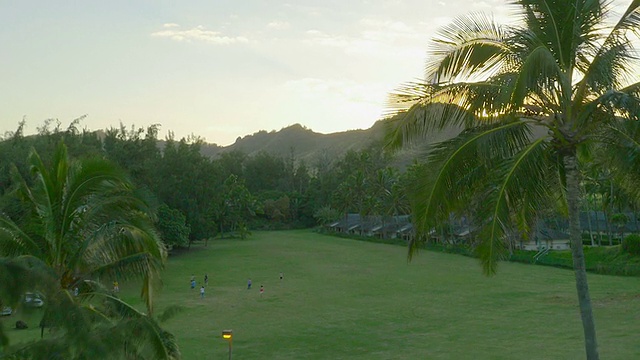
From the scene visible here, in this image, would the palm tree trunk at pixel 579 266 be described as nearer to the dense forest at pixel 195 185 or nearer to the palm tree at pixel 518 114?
the palm tree at pixel 518 114

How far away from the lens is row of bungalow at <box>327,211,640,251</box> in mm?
57031

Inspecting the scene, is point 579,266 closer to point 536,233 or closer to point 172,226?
point 536,233

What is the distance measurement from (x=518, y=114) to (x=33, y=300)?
740 centimetres

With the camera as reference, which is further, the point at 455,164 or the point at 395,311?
the point at 395,311

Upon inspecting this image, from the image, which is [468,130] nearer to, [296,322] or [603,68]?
[603,68]

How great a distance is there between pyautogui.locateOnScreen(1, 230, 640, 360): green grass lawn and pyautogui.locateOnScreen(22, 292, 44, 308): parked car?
6651 millimetres

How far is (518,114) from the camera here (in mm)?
9328

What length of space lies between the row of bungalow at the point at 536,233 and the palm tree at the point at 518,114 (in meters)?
38.5

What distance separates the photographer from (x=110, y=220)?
37.3 feet

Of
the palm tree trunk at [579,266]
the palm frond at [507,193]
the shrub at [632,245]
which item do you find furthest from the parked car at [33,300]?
the shrub at [632,245]

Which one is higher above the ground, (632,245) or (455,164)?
(455,164)

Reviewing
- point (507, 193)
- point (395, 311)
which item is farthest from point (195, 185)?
point (507, 193)

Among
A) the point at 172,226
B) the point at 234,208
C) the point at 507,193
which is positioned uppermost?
the point at 234,208

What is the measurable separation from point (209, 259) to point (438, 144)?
1850 inches
